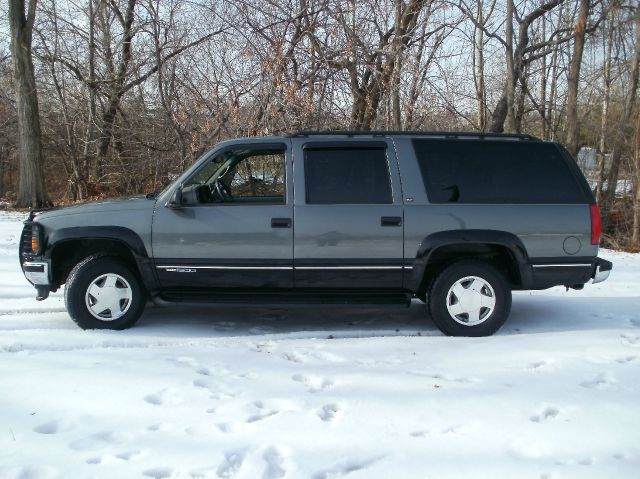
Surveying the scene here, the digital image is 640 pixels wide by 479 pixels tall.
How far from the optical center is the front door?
5344mm

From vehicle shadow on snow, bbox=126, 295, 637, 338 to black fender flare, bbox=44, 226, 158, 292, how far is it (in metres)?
0.61

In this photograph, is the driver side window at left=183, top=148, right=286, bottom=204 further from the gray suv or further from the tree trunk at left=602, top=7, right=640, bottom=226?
the tree trunk at left=602, top=7, right=640, bottom=226

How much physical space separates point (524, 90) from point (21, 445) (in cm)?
2015

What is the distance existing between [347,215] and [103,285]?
2272 mm

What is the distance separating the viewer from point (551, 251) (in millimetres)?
5375

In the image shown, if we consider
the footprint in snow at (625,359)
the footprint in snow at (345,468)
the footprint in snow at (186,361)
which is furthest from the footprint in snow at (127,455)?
the footprint in snow at (625,359)

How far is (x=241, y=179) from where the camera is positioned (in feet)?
20.4

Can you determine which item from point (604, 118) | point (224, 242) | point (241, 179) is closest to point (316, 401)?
point (224, 242)

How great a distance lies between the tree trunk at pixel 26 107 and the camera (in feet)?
57.8

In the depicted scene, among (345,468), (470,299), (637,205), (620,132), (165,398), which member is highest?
(620,132)

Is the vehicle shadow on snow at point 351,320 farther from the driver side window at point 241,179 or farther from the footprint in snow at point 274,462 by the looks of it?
the footprint in snow at point 274,462

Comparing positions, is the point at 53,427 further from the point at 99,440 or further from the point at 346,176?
the point at 346,176

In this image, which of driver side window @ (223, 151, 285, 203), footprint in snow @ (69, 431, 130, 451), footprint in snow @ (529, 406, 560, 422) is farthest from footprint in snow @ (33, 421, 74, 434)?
driver side window @ (223, 151, 285, 203)

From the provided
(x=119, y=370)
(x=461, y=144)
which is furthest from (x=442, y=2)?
(x=119, y=370)
